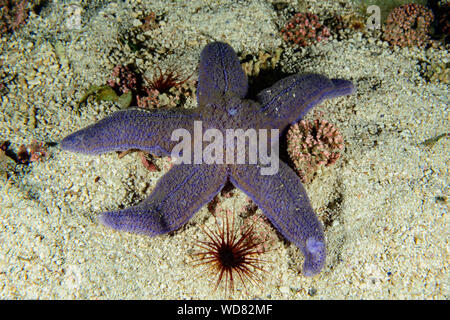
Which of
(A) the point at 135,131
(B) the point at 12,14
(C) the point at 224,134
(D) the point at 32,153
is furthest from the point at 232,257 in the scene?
(B) the point at 12,14

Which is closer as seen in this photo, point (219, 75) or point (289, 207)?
point (289, 207)

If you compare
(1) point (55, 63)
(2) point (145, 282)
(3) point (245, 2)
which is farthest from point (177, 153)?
(3) point (245, 2)

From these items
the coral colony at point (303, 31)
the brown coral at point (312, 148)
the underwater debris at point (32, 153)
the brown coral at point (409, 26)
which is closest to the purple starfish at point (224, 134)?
the brown coral at point (312, 148)

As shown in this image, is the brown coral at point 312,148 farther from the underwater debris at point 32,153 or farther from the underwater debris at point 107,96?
the underwater debris at point 32,153

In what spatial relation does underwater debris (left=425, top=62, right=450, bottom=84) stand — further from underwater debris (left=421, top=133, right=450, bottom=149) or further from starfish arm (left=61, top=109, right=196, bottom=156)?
starfish arm (left=61, top=109, right=196, bottom=156)

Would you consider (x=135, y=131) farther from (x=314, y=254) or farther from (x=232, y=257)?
(x=314, y=254)

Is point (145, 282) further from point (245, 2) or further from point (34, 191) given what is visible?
point (245, 2)

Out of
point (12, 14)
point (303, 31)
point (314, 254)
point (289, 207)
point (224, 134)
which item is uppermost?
point (12, 14)
